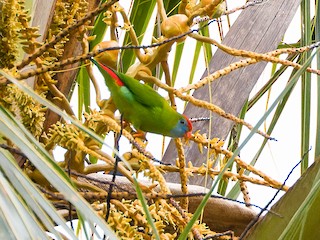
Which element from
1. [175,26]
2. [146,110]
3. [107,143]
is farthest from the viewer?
[146,110]

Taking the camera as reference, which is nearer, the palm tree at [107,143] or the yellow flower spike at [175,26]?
the palm tree at [107,143]

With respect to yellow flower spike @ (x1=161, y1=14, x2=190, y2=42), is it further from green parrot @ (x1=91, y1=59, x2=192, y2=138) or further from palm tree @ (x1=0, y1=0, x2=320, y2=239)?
green parrot @ (x1=91, y1=59, x2=192, y2=138)

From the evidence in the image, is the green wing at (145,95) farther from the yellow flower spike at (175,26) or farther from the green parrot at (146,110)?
the yellow flower spike at (175,26)

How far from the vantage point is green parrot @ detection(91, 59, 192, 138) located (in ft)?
2.43

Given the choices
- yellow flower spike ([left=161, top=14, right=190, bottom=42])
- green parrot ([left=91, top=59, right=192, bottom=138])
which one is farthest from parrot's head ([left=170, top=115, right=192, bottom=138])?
yellow flower spike ([left=161, top=14, right=190, bottom=42])

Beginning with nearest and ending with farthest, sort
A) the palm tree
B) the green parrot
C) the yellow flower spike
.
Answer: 1. the palm tree
2. the yellow flower spike
3. the green parrot

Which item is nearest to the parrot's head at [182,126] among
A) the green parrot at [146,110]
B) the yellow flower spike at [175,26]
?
the green parrot at [146,110]

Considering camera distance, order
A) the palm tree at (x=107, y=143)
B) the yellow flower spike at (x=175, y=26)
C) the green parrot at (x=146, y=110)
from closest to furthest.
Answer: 1. the palm tree at (x=107, y=143)
2. the yellow flower spike at (x=175, y=26)
3. the green parrot at (x=146, y=110)

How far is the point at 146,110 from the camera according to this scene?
2.69 feet

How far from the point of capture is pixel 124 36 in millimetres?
1032

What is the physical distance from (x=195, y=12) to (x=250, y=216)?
0.91ft

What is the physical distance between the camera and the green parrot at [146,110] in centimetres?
74

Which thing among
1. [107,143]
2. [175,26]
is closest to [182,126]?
[175,26]

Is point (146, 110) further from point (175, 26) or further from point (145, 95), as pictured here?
point (175, 26)
